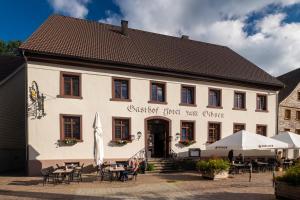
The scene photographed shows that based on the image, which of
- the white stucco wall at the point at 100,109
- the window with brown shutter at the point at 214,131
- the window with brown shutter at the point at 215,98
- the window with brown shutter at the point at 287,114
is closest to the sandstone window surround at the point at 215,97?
the window with brown shutter at the point at 215,98

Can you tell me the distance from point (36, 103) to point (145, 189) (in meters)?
8.93

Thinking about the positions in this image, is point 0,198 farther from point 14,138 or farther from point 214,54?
point 214,54

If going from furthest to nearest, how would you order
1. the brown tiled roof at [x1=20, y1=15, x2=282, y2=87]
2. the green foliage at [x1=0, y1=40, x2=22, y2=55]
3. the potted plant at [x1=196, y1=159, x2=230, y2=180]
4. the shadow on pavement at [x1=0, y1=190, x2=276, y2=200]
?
the green foliage at [x1=0, y1=40, x2=22, y2=55] < the brown tiled roof at [x1=20, y1=15, x2=282, y2=87] < the potted plant at [x1=196, y1=159, x2=230, y2=180] < the shadow on pavement at [x1=0, y1=190, x2=276, y2=200]

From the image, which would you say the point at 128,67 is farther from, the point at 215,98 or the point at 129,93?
the point at 215,98

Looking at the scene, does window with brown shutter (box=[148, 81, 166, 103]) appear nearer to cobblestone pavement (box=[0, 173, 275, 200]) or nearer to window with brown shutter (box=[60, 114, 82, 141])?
window with brown shutter (box=[60, 114, 82, 141])

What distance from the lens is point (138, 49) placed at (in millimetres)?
24078

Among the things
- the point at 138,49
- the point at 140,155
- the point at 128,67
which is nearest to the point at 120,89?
the point at 128,67

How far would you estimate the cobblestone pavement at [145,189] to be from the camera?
12.2 meters

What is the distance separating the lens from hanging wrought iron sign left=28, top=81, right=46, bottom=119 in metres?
18.6

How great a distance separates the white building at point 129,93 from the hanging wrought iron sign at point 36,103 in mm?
56

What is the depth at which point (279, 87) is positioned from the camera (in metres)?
27.4

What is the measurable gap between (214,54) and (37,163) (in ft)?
58.3

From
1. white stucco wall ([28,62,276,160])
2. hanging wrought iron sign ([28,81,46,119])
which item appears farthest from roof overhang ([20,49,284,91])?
hanging wrought iron sign ([28,81,46,119])

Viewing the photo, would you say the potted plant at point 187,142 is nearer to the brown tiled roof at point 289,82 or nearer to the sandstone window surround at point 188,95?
the sandstone window surround at point 188,95
